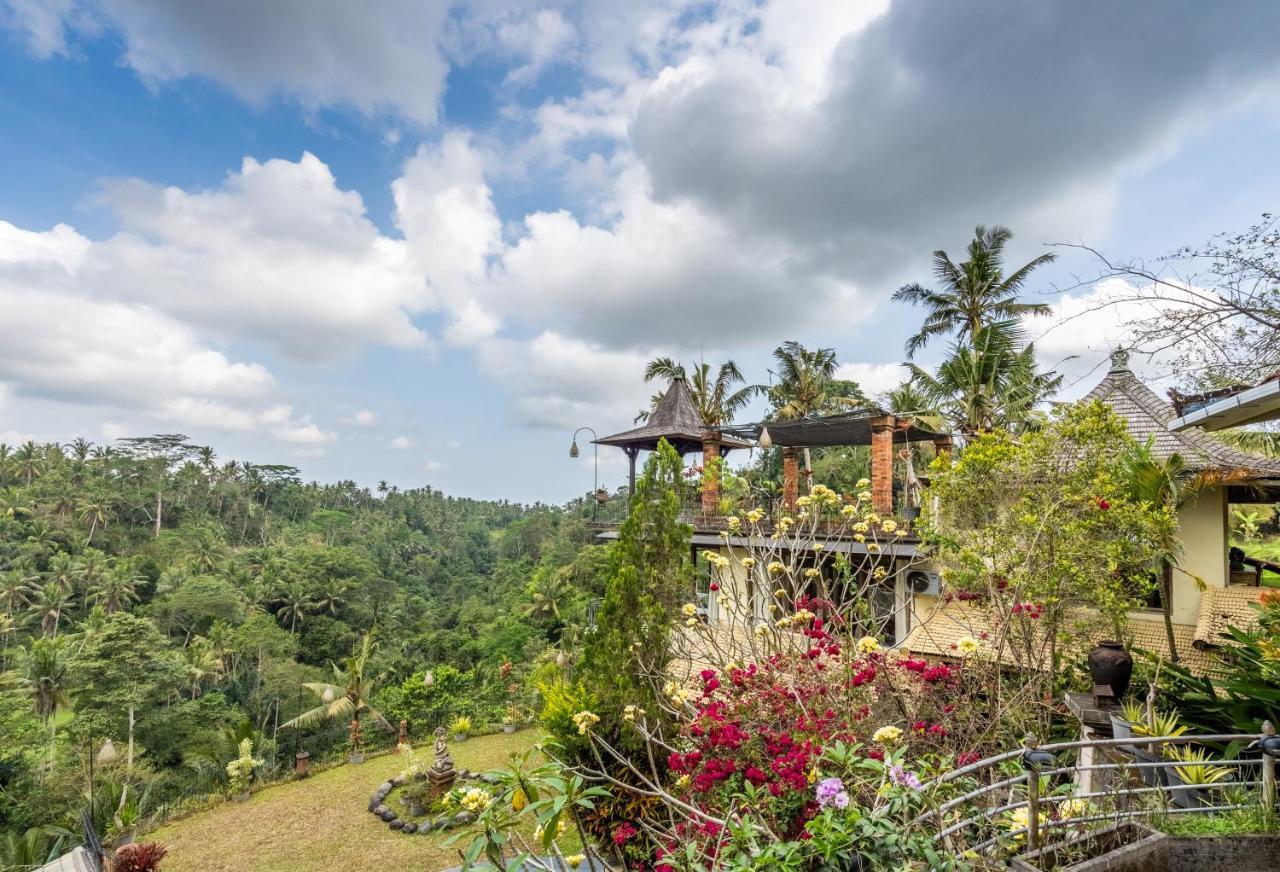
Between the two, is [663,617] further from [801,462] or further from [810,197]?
[801,462]

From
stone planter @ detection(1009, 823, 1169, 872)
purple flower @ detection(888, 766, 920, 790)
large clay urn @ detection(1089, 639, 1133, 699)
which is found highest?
purple flower @ detection(888, 766, 920, 790)

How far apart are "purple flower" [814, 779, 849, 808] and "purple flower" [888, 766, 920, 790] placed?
0.77 feet

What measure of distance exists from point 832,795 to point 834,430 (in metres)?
9.53

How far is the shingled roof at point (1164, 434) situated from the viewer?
767cm

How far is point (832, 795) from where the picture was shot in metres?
2.22

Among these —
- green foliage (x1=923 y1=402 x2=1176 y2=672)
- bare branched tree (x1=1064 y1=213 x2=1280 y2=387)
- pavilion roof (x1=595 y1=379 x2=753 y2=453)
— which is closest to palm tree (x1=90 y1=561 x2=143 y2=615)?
pavilion roof (x1=595 y1=379 x2=753 y2=453)

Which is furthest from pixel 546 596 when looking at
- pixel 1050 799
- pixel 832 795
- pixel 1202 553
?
pixel 1050 799

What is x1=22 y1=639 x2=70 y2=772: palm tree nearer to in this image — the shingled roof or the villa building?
the villa building

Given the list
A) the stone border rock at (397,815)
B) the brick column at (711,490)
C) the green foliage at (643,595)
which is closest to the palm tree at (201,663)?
the stone border rock at (397,815)

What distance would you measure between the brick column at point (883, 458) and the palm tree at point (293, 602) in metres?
29.5

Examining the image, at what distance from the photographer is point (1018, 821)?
254 centimetres

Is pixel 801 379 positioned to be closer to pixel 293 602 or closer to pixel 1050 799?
pixel 1050 799

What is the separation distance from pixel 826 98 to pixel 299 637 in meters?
32.0

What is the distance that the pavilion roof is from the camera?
13023 mm
